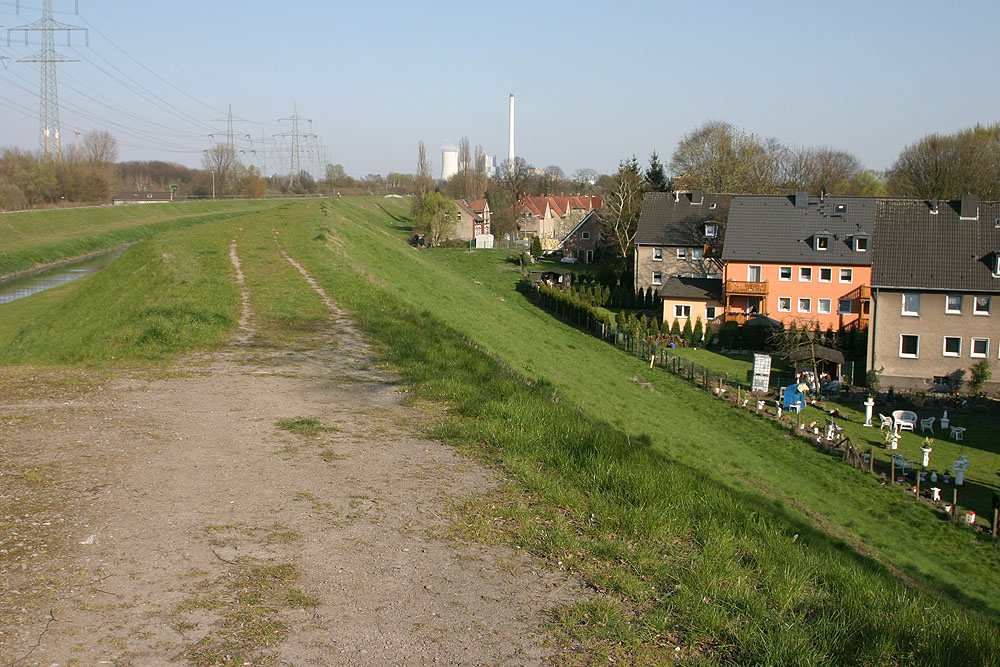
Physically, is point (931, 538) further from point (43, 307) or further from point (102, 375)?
point (43, 307)

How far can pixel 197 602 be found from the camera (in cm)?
547

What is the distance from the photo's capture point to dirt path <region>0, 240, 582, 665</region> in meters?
Result: 5.05

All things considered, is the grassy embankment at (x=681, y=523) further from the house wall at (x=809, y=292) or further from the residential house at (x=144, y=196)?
the residential house at (x=144, y=196)

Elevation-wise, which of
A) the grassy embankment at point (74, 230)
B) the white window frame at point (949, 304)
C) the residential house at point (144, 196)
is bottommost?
the white window frame at point (949, 304)

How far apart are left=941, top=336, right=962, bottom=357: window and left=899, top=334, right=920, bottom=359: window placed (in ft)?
3.52

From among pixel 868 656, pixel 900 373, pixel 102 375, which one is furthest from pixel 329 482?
pixel 900 373

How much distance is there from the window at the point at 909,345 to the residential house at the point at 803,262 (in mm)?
6699

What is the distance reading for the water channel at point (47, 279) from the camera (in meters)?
39.4

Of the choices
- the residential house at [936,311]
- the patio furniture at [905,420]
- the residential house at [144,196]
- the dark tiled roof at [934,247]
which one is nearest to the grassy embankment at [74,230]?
the residential house at [144,196]

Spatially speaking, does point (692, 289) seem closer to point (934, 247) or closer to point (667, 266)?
point (667, 266)

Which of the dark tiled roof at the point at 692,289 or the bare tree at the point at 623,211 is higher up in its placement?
the bare tree at the point at 623,211

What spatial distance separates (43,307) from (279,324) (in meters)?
20.4

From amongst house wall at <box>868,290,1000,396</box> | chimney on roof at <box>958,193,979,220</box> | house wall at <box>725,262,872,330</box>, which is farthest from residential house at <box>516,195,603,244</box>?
house wall at <box>868,290,1000,396</box>

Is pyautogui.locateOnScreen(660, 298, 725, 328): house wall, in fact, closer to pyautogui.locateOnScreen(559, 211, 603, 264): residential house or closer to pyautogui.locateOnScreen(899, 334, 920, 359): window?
pyautogui.locateOnScreen(899, 334, 920, 359): window
